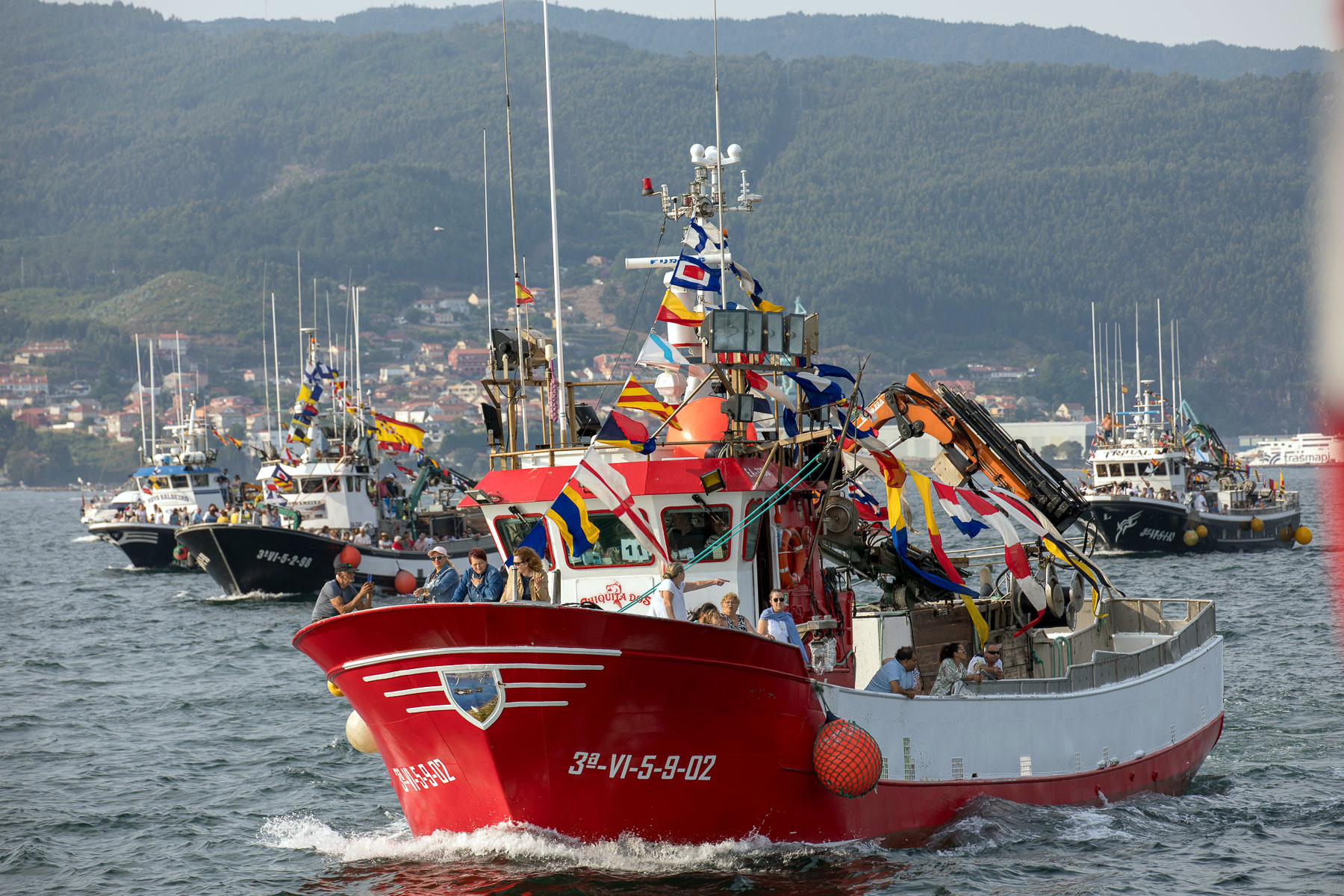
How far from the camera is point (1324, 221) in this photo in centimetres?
337

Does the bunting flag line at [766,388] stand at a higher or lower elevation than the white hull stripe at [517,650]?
higher

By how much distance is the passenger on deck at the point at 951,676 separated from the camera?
13531 millimetres

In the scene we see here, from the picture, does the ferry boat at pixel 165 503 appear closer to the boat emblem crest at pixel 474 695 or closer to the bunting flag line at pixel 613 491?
the bunting flag line at pixel 613 491

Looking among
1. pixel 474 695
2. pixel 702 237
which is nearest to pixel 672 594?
pixel 474 695

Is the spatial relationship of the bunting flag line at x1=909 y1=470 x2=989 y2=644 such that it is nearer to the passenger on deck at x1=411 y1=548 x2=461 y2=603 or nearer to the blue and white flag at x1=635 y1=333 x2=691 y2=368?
the blue and white flag at x1=635 y1=333 x2=691 y2=368

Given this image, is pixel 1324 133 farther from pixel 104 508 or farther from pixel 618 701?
pixel 104 508

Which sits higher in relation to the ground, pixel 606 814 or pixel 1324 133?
pixel 1324 133

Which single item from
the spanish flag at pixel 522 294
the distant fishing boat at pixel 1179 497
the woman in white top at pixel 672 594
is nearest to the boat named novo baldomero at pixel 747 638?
the woman in white top at pixel 672 594

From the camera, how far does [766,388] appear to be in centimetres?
1499

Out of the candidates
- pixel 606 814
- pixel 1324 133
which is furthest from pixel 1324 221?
pixel 606 814

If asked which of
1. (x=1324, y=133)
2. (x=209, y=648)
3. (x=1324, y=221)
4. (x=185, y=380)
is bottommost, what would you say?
(x=209, y=648)

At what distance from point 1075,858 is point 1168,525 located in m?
46.0

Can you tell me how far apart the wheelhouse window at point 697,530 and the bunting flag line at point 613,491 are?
367mm

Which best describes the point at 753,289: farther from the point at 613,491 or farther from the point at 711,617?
the point at 711,617
